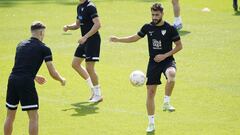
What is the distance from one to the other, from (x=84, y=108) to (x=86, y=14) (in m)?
2.31

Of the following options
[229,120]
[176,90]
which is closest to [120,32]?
[176,90]

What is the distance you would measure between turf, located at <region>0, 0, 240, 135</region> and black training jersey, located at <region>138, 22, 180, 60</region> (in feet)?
5.51

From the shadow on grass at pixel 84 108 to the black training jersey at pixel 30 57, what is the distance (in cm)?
335

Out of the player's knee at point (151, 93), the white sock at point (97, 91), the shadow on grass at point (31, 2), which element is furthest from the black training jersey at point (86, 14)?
the shadow on grass at point (31, 2)

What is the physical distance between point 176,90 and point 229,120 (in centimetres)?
302

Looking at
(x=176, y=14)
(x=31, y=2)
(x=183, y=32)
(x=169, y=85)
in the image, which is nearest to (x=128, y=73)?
(x=169, y=85)

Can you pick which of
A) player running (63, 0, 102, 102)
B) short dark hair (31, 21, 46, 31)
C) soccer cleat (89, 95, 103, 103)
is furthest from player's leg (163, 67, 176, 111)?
short dark hair (31, 21, 46, 31)

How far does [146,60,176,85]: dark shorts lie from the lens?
514 inches

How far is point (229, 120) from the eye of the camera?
13867mm

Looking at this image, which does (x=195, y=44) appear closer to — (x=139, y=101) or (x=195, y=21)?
(x=195, y=21)

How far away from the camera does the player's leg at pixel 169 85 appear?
1318cm

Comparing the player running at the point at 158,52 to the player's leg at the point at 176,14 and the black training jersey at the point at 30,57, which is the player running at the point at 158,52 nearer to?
the black training jersey at the point at 30,57

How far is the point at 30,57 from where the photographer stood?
11.4m

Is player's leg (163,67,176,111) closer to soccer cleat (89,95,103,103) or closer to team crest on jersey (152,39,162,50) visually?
team crest on jersey (152,39,162,50)
